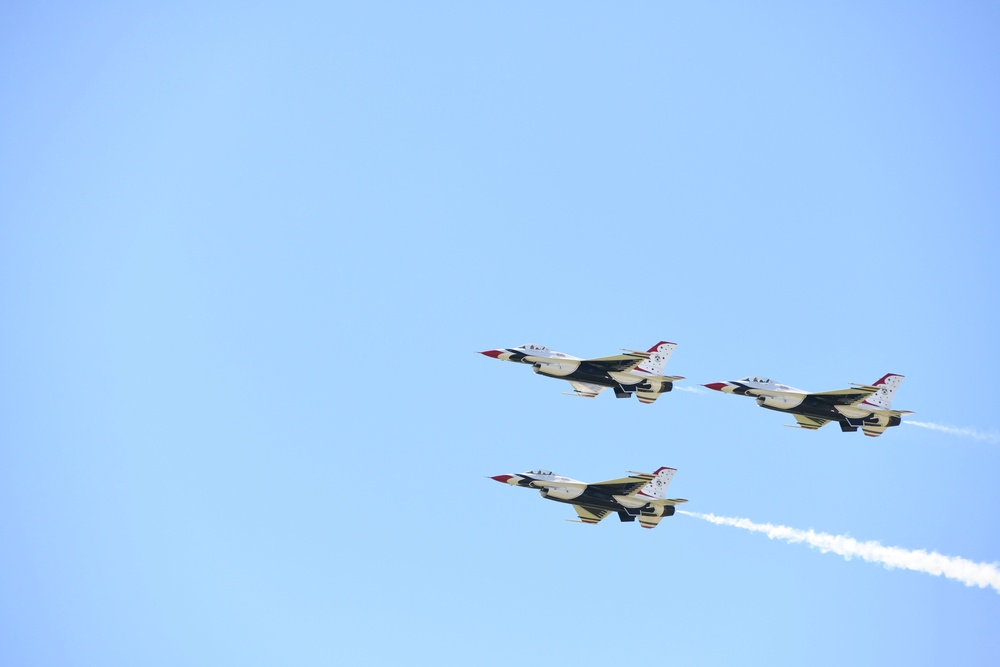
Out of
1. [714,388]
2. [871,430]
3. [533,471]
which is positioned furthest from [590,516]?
[871,430]

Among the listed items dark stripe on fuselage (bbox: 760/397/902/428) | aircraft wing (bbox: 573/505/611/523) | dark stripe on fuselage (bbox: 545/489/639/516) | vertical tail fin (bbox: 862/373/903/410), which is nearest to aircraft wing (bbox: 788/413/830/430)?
dark stripe on fuselage (bbox: 760/397/902/428)

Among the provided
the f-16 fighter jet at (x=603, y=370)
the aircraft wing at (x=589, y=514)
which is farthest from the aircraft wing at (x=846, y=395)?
the aircraft wing at (x=589, y=514)

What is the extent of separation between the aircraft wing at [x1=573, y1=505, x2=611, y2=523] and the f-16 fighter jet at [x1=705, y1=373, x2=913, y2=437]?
10.2 meters

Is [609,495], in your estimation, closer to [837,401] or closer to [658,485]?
[658,485]

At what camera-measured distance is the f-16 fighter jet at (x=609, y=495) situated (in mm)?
83750

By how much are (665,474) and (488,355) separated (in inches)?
531

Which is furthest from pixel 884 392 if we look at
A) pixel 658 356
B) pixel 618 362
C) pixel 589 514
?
pixel 589 514

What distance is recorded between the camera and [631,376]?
84375 millimetres

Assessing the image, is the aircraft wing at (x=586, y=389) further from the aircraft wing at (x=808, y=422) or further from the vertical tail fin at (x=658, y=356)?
the aircraft wing at (x=808, y=422)

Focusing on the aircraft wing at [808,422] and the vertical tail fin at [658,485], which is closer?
the vertical tail fin at [658,485]

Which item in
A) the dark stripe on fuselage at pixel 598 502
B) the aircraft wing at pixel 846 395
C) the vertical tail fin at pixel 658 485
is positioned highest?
the aircraft wing at pixel 846 395

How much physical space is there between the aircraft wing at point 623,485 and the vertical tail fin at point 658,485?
1.86 ft

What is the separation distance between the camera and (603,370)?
3307 inches

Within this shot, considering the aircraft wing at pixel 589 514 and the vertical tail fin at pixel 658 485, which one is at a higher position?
the vertical tail fin at pixel 658 485
